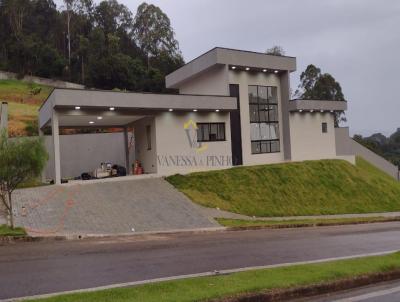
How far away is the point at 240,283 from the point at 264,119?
97.5 feet

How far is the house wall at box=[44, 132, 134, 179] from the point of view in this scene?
1350 inches

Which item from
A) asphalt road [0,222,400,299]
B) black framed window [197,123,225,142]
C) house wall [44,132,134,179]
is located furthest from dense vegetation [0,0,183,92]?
asphalt road [0,222,400,299]

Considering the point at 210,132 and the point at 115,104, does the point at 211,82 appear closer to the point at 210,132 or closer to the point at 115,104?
the point at 210,132

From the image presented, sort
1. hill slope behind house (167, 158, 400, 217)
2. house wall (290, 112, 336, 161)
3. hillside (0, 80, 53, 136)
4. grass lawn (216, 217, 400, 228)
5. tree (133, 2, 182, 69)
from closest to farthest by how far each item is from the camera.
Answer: grass lawn (216, 217, 400, 228), hill slope behind house (167, 158, 400, 217), house wall (290, 112, 336, 161), hillside (0, 80, 53, 136), tree (133, 2, 182, 69)

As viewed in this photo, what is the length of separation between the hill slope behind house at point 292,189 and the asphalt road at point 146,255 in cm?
907

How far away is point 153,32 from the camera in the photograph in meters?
90.8

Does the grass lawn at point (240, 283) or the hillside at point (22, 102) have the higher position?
the hillside at point (22, 102)

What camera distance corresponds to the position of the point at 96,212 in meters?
20.1

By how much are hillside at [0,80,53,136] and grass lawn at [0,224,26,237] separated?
29.5 m

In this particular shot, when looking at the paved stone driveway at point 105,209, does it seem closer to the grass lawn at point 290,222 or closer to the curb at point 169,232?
the curb at point 169,232

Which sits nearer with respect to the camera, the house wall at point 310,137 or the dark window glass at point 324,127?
the house wall at point 310,137

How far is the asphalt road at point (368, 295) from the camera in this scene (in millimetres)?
7666

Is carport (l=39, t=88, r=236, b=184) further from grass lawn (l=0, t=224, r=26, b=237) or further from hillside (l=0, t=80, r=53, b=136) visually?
hillside (l=0, t=80, r=53, b=136)
